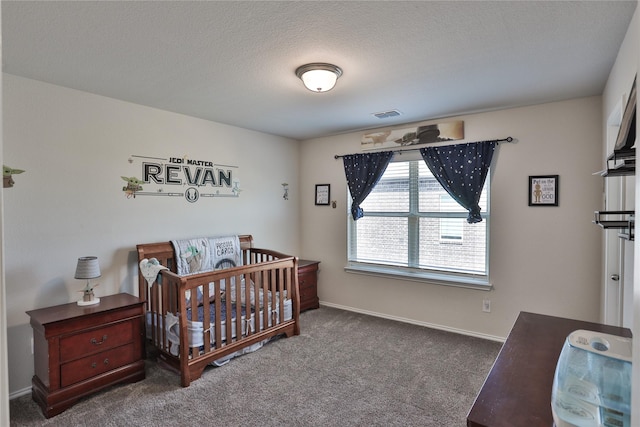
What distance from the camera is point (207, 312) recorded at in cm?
288

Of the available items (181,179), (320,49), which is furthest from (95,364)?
(320,49)

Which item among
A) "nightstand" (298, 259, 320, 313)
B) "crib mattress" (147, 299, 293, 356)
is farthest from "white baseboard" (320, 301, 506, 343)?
"crib mattress" (147, 299, 293, 356)

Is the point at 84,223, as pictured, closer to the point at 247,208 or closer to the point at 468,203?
the point at 247,208

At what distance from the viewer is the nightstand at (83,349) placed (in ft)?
7.73

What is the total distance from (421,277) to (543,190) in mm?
1450

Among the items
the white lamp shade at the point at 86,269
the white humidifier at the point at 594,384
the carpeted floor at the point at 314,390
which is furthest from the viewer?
the white lamp shade at the point at 86,269

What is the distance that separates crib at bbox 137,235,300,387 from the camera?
9.05 feet

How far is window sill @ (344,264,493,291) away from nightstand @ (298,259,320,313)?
433 mm

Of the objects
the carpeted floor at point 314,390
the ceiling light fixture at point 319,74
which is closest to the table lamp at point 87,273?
the carpeted floor at point 314,390

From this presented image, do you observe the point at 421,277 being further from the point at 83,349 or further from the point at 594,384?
the point at 83,349

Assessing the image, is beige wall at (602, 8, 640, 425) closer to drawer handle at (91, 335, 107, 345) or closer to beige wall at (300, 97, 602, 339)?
beige wall at (300, 97, 602, 339)

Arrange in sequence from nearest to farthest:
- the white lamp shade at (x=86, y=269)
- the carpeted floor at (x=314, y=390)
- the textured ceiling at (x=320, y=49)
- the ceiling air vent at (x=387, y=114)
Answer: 1. the textured ceiling at (x=320, y=49)
2. the carpeted floor at (x=314, y=390)
3. the white lamp shade at (x=86, y=269)
4. the ceiling air vent at (x=387, y=114)

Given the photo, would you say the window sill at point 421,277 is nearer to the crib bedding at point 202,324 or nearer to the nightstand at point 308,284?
the nightstand at point 308,284

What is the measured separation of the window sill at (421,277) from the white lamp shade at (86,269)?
274 cm
